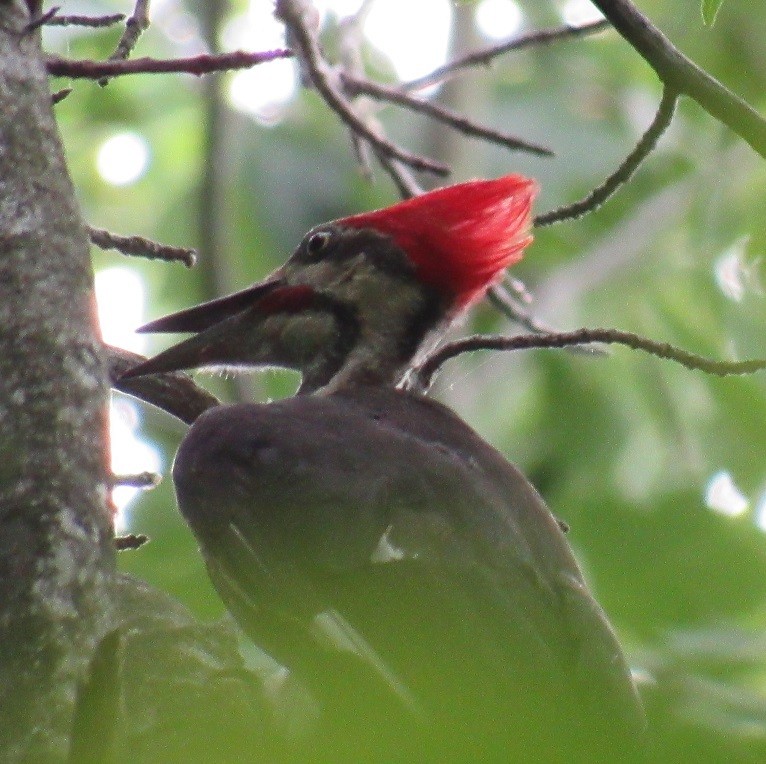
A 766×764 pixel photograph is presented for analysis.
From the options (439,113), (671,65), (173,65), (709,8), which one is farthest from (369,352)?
(709,8)

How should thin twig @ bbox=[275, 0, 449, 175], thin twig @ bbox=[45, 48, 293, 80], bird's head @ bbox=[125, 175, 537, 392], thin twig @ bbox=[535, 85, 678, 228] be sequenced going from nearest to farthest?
thin twig @ bbox=[535, 85, 678, 228], thin twig @ bbox=[45, 48, 293, 80], thin twig @ bbox=[275, 0, 449, 175], bird's head @ bbox=[125, 175, 537, 392]

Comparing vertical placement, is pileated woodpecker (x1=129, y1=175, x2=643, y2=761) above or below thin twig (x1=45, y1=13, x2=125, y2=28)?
below

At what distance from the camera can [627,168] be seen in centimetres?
275

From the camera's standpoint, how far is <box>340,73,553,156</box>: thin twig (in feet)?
10.9

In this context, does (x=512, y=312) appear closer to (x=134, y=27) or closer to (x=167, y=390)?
(x=167, y=390)

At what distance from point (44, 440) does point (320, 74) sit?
5.27 ft

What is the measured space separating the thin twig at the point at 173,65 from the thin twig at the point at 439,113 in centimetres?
80

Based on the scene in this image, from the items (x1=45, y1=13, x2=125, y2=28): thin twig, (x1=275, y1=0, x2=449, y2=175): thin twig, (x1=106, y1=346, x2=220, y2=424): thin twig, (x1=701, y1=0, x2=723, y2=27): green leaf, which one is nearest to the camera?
(x1=701, y1=0, x2=723, y2=27): green leaf

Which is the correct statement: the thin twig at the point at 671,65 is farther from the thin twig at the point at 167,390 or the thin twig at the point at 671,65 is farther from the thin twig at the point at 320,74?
the thin twig at the point at 167,390

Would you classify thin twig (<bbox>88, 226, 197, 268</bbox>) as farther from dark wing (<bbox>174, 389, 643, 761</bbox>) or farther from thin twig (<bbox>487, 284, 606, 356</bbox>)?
thin twig (<bbox>487, 284, 606, 356</bbox>)

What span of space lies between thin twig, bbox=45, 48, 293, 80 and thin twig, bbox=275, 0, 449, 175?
57cm

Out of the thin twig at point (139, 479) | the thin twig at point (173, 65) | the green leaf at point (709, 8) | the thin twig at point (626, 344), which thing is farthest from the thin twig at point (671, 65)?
the thin twig at point (139, 479)

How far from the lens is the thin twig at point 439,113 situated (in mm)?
3312

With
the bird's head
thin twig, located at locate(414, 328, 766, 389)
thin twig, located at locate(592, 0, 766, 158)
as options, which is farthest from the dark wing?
thin twig, located at locate(592, 0, 766, 158)
